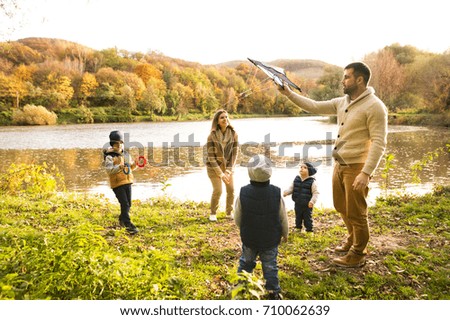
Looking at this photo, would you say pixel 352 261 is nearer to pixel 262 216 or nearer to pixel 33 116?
pixel 262 216

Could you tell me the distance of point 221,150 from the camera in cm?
582

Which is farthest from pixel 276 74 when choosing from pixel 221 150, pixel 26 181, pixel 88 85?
pixel 88 85

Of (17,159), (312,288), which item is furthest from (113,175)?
(17,159)

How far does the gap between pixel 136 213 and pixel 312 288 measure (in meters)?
4.03

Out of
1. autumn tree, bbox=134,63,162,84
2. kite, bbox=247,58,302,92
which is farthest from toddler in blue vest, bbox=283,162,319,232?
autumn tree, bbox=134,63,162,84

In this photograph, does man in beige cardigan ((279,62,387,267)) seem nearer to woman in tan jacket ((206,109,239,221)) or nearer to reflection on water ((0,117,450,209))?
woman in tan jacket ((206,109,239,221))

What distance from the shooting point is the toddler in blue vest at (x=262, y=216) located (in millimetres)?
3150

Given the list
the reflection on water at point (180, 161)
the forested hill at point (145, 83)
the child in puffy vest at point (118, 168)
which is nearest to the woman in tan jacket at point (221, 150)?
the reflection on water at point (180, 161)

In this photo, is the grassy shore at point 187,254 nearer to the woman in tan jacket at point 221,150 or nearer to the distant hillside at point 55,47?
the woman in tan jacket at point 221,150

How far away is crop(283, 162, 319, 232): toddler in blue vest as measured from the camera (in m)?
5.42

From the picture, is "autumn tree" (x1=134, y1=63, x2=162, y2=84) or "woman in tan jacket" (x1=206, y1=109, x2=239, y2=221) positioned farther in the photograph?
"autumn tree" (x1=134, y1=63, x2=162, y2=84)

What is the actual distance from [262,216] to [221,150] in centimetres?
280

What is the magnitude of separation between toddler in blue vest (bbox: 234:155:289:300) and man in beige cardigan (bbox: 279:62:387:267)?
1077 millimetres
